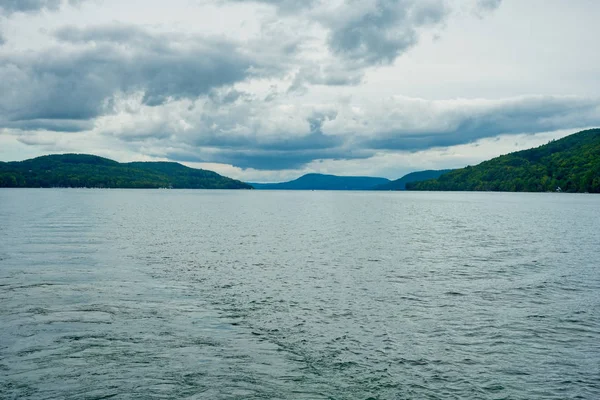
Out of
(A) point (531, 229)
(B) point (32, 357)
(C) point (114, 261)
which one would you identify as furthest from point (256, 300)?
(A) point (531, 229)

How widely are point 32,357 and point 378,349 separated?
1412cm

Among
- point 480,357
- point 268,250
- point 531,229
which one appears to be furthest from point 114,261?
point 531,229

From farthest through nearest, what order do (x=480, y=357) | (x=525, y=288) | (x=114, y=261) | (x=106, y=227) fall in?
(x=106, y=227), (x=114, y=261), (x=525, y=288), (x=480, y=357)

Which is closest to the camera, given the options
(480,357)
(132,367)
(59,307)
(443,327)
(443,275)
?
(132,367)

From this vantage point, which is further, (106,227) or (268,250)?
(106,227)

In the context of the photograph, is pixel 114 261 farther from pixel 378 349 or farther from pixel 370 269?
pixel 378 349

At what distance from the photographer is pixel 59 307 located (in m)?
25.4

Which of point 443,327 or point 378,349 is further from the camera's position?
point 443,327

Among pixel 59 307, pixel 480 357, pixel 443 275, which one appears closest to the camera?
pixel 480 357

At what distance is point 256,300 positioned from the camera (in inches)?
1107

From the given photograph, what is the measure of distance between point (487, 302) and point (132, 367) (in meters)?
20.9

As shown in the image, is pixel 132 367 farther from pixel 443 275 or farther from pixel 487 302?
pixel 443 275

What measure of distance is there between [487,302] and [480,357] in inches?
398

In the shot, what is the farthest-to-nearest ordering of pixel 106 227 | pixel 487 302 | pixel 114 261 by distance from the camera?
pixel 106 227 → pixel 114 261 → pixel 487 302
